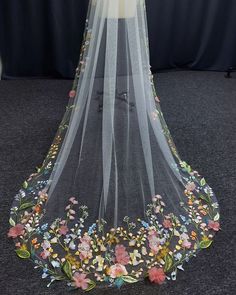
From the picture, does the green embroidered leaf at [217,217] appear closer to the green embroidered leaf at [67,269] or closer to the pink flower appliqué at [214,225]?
the pink flower appliqué at [214,225]

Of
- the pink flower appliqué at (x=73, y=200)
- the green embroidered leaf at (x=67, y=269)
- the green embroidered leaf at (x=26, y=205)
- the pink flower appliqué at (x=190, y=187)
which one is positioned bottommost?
the green embroidered leaf at (x=67, y=269)

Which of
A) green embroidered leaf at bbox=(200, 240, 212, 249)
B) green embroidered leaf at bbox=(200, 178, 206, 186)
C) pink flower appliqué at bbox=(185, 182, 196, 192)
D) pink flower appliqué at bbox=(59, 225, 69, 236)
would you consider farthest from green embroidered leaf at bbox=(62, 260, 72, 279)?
green embroidered leaf at bbox=(200, 178, 206, 186)

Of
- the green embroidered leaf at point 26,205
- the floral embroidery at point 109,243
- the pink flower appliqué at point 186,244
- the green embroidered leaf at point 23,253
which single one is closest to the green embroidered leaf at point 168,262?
the floral embroidery at point 109,243

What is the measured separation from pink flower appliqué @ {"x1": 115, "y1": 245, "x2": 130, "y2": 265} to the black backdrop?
241 cm

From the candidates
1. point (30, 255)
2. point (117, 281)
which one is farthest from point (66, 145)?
point (117, 281)

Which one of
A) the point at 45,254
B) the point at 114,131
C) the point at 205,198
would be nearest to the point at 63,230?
the point at 45,254

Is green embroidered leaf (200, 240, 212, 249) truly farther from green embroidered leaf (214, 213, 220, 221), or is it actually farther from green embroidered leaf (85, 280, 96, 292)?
green embroidered leaf (85, 280, 96, 292)

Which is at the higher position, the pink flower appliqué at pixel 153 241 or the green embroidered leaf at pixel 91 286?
the pink flower appliqué at pixel 153 241

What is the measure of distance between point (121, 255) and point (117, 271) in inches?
3.1

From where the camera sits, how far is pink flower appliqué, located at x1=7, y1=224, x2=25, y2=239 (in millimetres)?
1622

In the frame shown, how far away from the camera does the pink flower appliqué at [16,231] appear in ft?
5.32

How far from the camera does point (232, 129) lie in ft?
8.61

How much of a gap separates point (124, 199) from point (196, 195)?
1.62ft

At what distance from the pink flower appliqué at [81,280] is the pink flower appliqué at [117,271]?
0.11 meters
